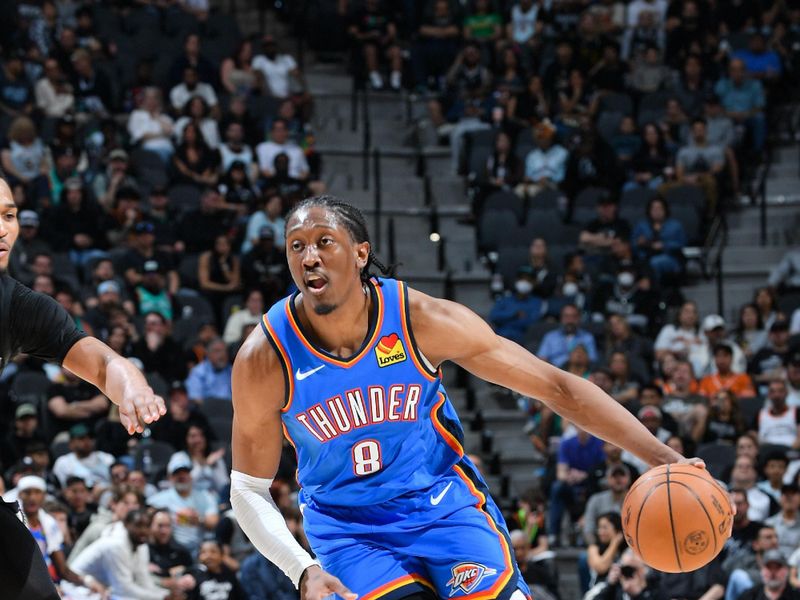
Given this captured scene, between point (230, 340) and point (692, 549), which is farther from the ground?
point (692, 549)

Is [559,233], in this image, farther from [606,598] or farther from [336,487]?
[336,487]

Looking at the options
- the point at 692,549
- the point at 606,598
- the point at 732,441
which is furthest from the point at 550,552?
the point at 692,549

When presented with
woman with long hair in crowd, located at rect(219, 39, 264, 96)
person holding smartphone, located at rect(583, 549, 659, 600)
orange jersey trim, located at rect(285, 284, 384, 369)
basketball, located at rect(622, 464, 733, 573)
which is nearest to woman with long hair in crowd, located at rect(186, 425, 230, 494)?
person holding smartphone, located at rect(583, 549, 659, 600)

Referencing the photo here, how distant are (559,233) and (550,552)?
4544 mm

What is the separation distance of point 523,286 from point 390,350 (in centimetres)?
905

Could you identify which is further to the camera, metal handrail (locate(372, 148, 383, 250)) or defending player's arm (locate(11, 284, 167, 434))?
metal handrail (locate(372, 148, 383, 250))

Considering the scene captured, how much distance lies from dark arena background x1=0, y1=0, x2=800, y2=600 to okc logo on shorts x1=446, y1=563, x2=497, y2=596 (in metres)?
5.72

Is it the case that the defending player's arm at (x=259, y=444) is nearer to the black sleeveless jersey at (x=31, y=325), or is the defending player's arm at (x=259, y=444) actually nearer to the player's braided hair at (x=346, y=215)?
the player's braided hair at (x=346, y=215)

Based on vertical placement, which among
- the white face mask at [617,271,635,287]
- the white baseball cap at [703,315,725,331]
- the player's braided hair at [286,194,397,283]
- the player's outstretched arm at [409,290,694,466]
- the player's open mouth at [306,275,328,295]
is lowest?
the white baseball cap at [703,315,725,331]

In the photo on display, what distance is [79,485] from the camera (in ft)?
35.6

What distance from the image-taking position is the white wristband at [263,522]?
4.68 metres

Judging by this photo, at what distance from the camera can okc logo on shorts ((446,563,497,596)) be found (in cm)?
471

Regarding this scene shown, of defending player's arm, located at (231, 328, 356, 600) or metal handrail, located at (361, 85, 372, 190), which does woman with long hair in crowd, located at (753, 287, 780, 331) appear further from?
defending player's arm, located at (231, 328, 356, 600)

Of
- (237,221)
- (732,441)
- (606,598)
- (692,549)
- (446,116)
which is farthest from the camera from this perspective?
(446,116)
